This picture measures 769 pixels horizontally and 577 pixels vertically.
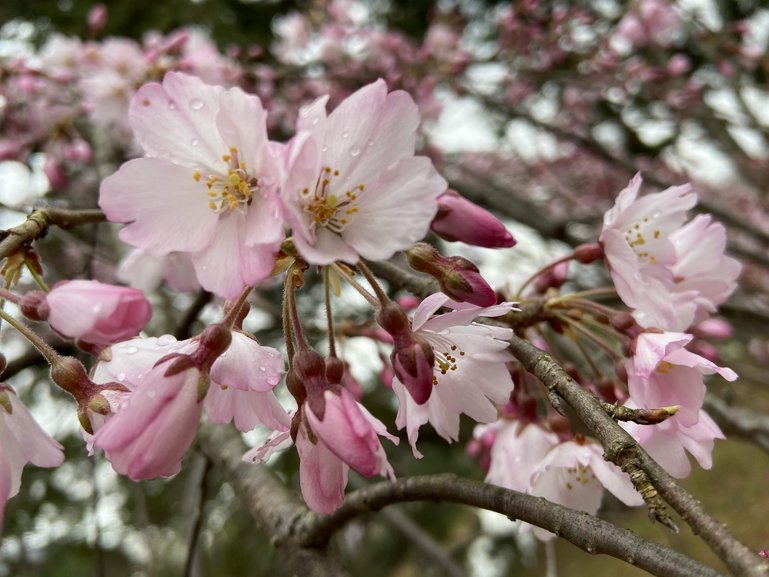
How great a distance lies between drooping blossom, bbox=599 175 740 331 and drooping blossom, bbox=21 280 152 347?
776mm

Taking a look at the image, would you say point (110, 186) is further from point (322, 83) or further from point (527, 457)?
point (322, 83)

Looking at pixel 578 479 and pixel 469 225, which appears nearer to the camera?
pixel 469 225

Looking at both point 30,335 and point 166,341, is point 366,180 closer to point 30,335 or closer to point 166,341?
point 166,341

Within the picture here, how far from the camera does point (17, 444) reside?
0.99 m

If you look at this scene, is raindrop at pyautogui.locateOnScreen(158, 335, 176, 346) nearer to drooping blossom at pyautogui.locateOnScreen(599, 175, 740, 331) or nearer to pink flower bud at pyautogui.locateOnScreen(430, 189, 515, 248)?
pink flower bud at pyautogui.locateOnScreen(430, 189, 515, 248)

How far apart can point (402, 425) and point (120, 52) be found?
2433 millimetres

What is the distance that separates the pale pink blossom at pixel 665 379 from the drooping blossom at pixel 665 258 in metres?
0.06

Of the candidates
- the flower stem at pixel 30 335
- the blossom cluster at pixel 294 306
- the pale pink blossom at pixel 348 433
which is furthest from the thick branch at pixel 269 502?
the flower stem at pixel 30 335

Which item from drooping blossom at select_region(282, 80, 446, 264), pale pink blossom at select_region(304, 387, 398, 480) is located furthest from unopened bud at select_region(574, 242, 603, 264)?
pale pink blossom at select_region(304, 387, 398, 480)

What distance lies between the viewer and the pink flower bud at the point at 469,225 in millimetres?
1038

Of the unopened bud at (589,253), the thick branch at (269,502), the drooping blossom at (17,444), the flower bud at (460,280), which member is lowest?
the thick branch at (269,502)

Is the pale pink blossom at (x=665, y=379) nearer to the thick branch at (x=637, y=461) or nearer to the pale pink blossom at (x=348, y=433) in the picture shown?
the thick branch at (x=637, y=461)

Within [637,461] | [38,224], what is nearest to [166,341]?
[38,224]

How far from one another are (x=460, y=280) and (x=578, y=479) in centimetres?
58
